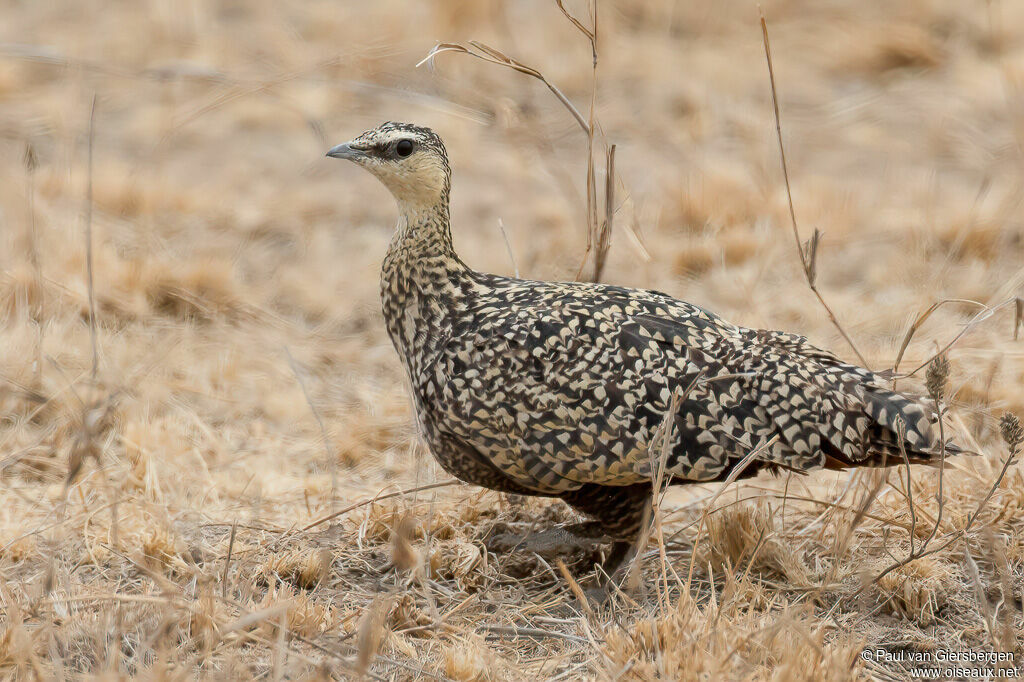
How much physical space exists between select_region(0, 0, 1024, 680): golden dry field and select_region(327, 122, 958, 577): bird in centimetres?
21

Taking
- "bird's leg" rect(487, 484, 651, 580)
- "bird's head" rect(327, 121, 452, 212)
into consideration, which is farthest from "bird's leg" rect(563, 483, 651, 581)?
"bird's head" rect(327, 121, 452, 212)

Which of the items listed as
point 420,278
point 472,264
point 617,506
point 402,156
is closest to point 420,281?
point 420,278

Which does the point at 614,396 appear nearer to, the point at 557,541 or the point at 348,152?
the point at 557,541

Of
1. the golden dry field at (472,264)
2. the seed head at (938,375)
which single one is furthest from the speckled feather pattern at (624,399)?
the seed head at (938,375)

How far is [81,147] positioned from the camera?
743 centimetres

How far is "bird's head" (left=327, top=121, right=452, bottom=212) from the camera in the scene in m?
3.66

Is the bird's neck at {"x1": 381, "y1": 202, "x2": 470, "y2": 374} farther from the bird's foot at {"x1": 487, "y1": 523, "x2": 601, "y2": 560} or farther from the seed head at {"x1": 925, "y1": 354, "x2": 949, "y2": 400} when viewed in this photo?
the seed head at {"x1": 925, "y1": 354, "x2": 949, "y2": 400}

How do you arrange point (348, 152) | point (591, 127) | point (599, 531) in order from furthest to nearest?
point (591, 127) < point (599, 531) < point (348, 152)

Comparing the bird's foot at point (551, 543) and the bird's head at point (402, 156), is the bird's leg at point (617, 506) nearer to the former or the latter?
the bird's foot at point (551, 543)

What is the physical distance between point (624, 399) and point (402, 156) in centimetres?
111

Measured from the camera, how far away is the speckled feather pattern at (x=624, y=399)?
3.31 metres

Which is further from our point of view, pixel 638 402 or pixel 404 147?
pixel 404 147

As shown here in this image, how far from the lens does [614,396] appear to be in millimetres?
3348

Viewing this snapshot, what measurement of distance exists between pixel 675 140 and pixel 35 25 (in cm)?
533
